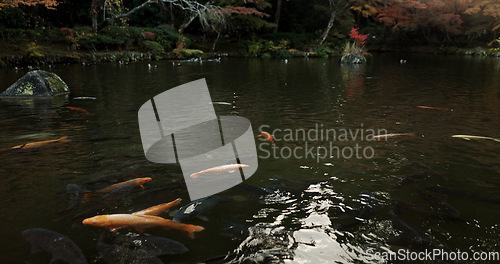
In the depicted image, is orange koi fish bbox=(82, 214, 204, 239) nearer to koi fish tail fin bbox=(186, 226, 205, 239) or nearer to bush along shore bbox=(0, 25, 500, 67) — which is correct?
koi fish tail fin bbox=(186, 226, 205, 239)

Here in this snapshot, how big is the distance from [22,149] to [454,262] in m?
5.22

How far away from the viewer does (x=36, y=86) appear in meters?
9.47

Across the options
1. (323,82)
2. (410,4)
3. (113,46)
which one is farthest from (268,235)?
(410,4)

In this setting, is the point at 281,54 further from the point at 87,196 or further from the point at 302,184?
the point at 87,196

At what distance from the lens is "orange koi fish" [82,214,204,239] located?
2.62 meters

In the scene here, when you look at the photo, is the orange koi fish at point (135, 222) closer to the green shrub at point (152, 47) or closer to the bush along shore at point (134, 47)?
the bush along shore at point (134, 47)

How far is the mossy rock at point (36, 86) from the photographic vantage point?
918cm

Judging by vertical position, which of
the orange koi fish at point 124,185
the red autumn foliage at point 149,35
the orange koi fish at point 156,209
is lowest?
the orange koi fish at point 156,209

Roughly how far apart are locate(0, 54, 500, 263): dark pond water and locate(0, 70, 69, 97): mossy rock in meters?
1.98

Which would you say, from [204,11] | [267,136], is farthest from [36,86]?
[204,11]

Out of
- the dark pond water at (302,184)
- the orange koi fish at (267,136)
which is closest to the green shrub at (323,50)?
the dark pond water at (302,184)

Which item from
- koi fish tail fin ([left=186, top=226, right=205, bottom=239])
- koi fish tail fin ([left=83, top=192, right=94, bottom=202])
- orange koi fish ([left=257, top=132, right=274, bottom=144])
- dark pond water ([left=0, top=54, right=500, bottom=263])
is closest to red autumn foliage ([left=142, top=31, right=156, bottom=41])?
dark pond water ([left=0, top=54, right=500, bottom=263])

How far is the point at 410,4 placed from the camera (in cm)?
2828

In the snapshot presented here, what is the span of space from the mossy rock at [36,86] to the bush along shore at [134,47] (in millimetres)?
8921
